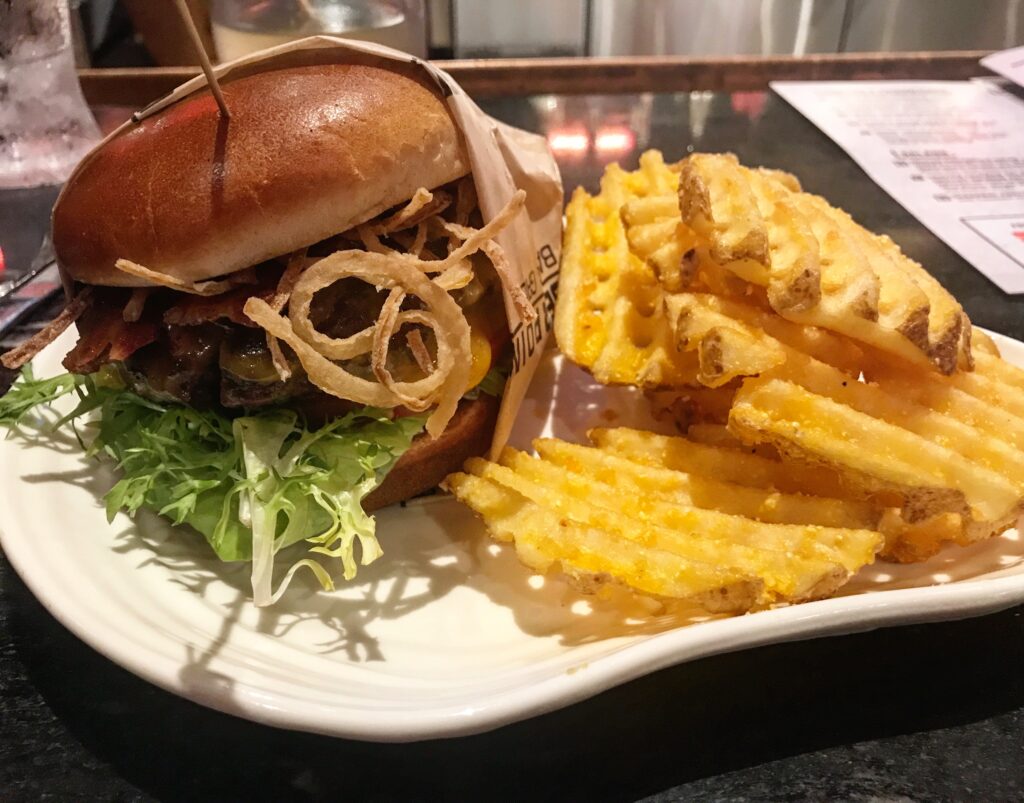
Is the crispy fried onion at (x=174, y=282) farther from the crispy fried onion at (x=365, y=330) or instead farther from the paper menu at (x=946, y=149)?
the paper menu at (x=946, y=149)

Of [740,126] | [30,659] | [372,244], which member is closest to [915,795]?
[372,244]

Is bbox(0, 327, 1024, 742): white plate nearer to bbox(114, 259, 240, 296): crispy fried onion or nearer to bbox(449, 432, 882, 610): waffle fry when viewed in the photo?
bbox(449, 432, 882, 610): waffle fry

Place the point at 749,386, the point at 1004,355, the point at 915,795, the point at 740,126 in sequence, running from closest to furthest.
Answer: the point at 915,795
the point at 749,386
the point at 1004,355
the point at 740,126

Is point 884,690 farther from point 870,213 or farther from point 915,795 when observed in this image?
point 870,213

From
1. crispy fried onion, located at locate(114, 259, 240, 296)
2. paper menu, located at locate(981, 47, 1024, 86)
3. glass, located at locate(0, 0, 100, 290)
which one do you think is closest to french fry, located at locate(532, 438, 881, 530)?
crispy fried onion, located at locate(114, 259, 240, 296)

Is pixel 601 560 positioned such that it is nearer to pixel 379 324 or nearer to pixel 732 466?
pixel 732 466

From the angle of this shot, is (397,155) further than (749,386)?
Yes
